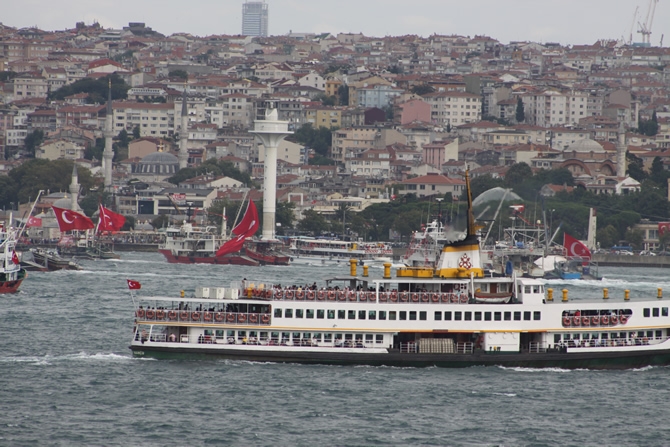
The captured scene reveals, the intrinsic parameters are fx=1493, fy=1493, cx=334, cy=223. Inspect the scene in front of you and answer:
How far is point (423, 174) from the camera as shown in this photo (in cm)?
12738

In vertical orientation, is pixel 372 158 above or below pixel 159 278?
above

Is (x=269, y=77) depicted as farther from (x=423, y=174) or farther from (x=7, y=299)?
(x=7, y=299)

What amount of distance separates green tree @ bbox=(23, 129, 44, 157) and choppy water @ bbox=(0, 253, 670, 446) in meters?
106

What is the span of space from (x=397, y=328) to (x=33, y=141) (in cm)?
11374

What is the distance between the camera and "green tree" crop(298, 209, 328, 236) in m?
109

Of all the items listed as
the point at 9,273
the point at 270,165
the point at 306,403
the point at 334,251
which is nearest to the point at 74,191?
the point at 270,165

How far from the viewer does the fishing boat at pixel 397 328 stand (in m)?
36.3

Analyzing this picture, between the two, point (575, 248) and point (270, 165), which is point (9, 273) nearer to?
point (575, 248)

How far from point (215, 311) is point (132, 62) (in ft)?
492

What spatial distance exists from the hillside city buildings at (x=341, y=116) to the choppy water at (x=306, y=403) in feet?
258

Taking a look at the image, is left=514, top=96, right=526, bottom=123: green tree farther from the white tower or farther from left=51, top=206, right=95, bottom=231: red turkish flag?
left=51, top=206, right=95, bottom=231: red turkish flag

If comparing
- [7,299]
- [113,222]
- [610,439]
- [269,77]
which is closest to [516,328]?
[610,439]

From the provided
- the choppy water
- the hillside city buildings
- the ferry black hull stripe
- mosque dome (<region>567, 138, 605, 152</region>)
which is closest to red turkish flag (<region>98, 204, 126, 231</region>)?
the hillside city buildings

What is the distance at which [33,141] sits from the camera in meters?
145
